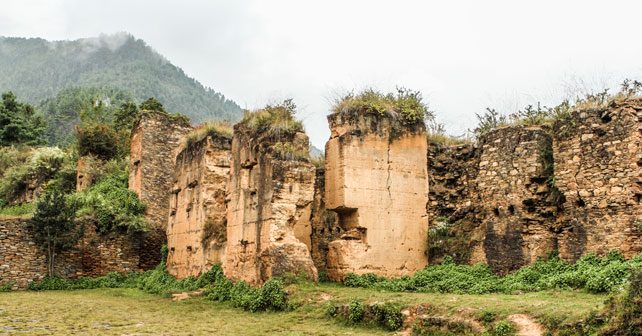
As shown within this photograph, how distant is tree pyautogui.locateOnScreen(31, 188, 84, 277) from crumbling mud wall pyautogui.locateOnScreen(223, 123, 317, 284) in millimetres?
8059

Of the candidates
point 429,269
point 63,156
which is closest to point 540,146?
point 429,269

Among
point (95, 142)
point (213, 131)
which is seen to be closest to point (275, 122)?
point (213, 131)

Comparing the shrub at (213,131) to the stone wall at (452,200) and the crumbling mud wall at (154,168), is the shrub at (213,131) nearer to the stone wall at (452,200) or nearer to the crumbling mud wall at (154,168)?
the crumbling mud wall at (154,168)

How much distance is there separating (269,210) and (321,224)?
2.32 m

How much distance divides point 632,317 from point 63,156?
3029 centimetres

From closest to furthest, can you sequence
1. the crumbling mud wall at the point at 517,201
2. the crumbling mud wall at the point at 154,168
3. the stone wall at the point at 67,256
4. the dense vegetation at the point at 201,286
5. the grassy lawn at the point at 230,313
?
the grassy lawn at the point at 230,313
the dense vegetation at the point at 201,286
the crumbling mud wall at the point at 517,201
the stone wall at the point at 67,256
the crumbling mud wall at the point at 154,168

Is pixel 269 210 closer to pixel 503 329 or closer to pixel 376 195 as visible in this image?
pixel 376 195

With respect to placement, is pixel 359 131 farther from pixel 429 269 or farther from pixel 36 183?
pixel 36 183

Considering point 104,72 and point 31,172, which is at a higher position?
point 104,72

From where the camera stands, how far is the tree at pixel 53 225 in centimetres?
2244

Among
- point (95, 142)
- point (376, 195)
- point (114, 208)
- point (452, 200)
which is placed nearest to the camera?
point (376, 195)

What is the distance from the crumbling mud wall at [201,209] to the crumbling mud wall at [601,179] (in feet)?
29.8

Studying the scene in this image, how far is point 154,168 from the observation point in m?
26.6

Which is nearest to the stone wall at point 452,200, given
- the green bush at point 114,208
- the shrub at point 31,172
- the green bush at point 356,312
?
the green bush at point 356,312
